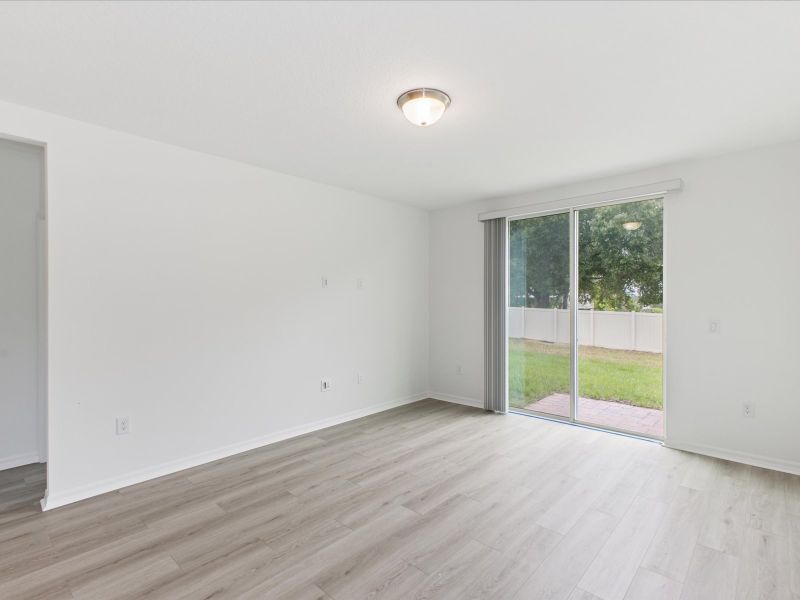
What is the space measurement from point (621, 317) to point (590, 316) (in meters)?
0.29

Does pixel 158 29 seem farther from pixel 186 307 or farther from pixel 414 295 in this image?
pixel 414 295

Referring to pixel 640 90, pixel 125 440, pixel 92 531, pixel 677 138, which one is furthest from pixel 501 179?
pixel 92 531

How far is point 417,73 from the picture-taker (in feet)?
7.02

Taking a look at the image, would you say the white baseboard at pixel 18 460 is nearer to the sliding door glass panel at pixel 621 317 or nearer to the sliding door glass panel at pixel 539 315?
the sliding door glass panel at pixel 539 315

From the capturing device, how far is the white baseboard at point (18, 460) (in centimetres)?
327

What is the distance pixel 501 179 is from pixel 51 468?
4234mm

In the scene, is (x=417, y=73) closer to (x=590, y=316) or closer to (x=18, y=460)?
(x=590, y=316)

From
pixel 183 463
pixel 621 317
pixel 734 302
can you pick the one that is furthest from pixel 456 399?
pixel 183 463

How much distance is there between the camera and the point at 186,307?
3.21m

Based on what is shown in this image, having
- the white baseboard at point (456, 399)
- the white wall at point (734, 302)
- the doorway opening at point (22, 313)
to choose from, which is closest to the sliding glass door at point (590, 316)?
the white wall at point (734, 302)

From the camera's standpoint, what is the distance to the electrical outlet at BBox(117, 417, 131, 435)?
287 centimetres

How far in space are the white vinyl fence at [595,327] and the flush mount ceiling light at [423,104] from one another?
2807mm

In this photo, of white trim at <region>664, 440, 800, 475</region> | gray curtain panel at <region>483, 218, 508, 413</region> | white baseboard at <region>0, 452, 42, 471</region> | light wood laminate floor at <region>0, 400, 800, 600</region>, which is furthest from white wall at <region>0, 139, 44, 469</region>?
white trim at <region>664, 440, 800, 475</region>

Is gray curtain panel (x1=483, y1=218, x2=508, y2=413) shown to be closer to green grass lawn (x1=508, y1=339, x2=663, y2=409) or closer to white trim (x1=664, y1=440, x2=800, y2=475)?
green grass lawn (x1=508, y1=339, x2=663, y2=409)
